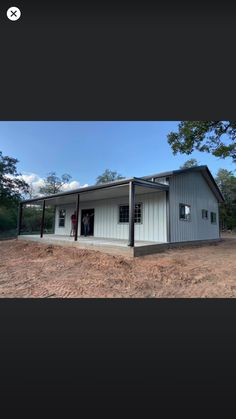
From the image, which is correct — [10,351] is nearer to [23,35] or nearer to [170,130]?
[23,35]

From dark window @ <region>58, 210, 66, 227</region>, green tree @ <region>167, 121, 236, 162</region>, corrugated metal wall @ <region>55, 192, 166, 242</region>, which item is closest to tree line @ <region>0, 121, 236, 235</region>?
green tree @ <region>167, 121, 236, 162</region>

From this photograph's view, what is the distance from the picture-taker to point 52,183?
35.1 meters

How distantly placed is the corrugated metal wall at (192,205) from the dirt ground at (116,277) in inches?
98.3

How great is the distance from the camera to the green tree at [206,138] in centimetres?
838

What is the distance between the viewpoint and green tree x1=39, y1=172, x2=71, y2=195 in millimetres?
34812

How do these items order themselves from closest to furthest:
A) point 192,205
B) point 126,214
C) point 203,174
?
point 126,214 → point 192,205 → point 203,174

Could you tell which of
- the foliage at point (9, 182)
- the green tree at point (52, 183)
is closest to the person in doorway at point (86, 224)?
the foliage at point (9, 182)

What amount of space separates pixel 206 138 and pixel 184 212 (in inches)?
147

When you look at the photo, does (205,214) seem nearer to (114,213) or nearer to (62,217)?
(114,213)

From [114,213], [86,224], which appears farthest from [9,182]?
[114,213]

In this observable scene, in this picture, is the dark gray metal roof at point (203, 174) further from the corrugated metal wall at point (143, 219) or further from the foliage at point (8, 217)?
the foliage at point (8, 217)

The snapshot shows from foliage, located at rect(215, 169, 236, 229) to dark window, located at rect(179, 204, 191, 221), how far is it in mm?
14621

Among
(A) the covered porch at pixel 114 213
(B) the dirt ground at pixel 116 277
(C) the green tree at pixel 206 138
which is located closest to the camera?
(B) the dirt ground at pixel 116 277

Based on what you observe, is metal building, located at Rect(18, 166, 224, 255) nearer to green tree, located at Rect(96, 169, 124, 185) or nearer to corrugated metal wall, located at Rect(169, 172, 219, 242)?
corrugated metal wall, located at Rect(169, 172, 219, 242)
